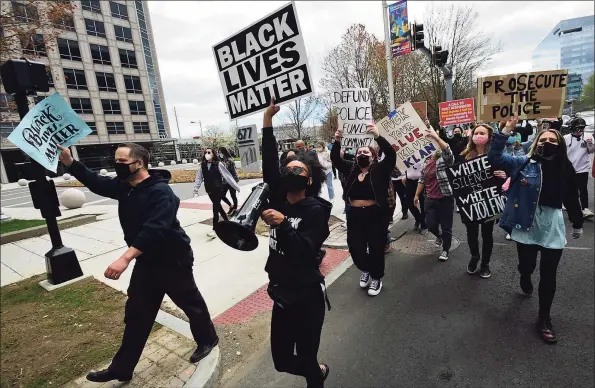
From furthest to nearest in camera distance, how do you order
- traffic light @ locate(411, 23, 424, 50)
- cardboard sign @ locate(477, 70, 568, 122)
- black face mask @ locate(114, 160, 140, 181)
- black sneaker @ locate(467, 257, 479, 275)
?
traffic light @ locate(411, 23, 424, 50) → black sneaker @ locate(467, 257, 479, 275) → cardboard sign @ locate(477, 70, 568, 122) → black face mask @ locate(114, 160, 140, 181)

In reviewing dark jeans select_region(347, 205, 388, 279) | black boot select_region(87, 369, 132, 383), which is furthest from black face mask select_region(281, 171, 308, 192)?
black boot select_region(87, 369, 132, 383)

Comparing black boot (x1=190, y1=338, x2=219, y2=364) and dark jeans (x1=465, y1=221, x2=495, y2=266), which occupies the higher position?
dark jeans (x1=465, y1=221, x2=495, y2=266)

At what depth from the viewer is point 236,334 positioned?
362 centimetres

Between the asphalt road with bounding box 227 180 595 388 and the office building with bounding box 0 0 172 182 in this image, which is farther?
the office building with bounding box 0 0 172 182

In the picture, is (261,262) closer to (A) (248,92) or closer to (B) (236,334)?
(B) (236,334)

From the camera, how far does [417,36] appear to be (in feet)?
36.2

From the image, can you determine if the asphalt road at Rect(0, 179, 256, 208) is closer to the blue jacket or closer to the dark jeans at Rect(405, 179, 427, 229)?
the dark jeans at Rect(405, 179, 427, 229)

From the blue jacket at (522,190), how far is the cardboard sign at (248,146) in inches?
130

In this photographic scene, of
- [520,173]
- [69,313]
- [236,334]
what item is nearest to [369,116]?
[520,173]

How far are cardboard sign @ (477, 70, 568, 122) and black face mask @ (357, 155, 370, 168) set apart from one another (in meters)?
1.81

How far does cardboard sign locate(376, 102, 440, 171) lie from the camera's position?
15.8 feet

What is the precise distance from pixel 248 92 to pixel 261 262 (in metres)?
3.40

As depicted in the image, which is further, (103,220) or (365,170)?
(103,220)

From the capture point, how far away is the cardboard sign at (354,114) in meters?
5.08
